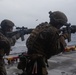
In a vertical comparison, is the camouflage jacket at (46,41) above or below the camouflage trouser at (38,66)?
above

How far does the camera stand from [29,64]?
6.74m

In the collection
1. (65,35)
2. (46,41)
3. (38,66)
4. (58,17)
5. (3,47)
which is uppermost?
(58,17)

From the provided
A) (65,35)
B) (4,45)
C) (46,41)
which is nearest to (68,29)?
(65,35)

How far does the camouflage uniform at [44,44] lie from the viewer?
6.40 metres

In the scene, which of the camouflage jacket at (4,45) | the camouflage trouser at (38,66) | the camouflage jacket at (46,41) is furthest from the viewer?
the camouflage jacket at (4,45)

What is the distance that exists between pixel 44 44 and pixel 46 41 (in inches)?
3.9

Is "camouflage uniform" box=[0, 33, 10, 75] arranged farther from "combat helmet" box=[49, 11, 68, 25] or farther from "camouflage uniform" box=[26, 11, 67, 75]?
"combat helmet" box=[49, 11, 68, 25]

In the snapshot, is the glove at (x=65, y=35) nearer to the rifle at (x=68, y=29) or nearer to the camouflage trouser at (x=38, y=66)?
the rifle at (x=68, y=29)

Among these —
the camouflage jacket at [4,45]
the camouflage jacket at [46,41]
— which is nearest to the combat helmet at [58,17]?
the camouflage jacket at [46,41]

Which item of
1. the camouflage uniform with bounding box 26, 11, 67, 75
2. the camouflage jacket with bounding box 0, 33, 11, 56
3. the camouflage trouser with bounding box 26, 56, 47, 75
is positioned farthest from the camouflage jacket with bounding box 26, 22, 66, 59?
the camouflage jacket with bounding box 0, 33, 11, 56

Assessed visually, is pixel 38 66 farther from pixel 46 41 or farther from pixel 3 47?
pixel 3 47

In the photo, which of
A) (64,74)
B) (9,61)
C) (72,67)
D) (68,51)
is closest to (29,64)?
(64,74)

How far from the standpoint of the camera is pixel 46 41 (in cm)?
643

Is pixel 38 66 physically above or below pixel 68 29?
below
